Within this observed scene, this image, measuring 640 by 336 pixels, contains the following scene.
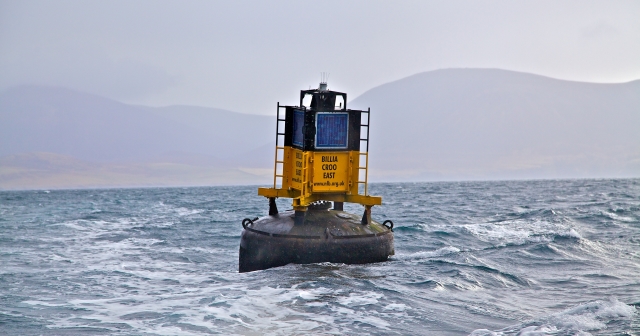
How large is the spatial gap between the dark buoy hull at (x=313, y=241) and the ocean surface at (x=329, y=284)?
0.78 ft

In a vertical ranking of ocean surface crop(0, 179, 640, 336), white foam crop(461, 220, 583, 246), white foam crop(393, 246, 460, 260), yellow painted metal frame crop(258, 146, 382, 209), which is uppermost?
yellow painted metal frame crop(258, 146, 382, 209)

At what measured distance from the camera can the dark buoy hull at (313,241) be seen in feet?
50.1

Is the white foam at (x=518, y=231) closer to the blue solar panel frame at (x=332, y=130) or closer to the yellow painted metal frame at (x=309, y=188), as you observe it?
the yellow painted metal frame at (x=309, y=188)

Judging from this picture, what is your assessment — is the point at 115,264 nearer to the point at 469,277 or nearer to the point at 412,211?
the point at 469,277

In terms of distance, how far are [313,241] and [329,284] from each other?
154 centimetres

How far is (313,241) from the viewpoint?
1527 centimetres

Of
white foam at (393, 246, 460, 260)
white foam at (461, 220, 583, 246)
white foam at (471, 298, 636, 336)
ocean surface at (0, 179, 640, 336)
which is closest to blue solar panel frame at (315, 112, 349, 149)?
ocean surface at (0, 179, 640, 336)

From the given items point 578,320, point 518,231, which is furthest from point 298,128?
point 518,231

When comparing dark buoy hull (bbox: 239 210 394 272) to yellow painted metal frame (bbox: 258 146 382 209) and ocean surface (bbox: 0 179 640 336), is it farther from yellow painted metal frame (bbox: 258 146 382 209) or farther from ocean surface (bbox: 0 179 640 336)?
yellow painted metal frame (bbox: 258 146 382 209)

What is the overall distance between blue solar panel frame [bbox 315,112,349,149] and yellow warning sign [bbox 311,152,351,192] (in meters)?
0.19

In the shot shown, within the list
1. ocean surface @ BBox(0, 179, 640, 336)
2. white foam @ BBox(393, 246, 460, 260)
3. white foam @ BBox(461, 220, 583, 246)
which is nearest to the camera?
ocean surface @ BBox(0, 179, 640, 336)

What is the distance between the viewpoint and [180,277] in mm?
16578

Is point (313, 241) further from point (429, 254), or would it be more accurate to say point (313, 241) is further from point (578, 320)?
point (578, 320)

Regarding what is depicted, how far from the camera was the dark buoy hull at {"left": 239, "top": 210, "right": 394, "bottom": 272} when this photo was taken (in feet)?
50.1
